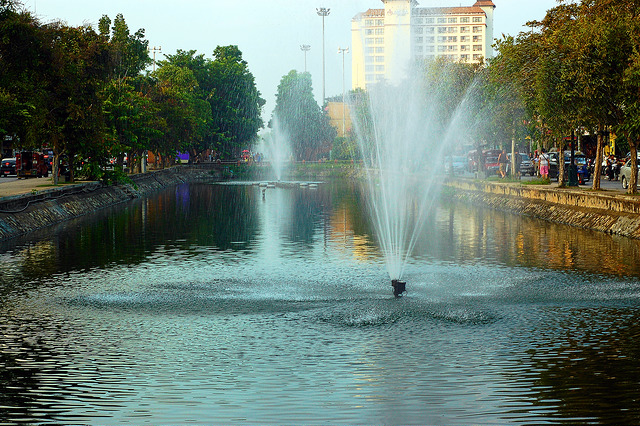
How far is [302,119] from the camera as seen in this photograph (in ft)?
450

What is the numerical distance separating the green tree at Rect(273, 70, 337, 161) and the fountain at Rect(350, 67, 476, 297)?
4958 centimetres

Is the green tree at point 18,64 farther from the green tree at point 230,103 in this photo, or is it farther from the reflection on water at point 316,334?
the green tree at point 230,103

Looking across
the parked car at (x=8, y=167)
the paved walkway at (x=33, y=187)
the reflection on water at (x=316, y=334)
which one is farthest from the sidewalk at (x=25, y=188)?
the parked car at (x=8, y=167)

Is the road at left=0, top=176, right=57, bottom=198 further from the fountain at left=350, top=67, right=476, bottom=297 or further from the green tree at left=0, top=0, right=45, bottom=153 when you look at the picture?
the fountain at left=350, top=67, right=476, bottom=297

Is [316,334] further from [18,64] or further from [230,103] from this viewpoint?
[230,103]

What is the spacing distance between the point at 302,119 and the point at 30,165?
71.6 metres

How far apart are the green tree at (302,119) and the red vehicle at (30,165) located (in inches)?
2725

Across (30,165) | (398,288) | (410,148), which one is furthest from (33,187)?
(410,148)

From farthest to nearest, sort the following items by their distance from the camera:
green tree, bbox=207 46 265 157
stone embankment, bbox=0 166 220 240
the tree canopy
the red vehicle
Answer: green tree, bbox=207 46 265 157 < the red vehicle < the tree canopy < stone embankment, bbox=0 166 220 240

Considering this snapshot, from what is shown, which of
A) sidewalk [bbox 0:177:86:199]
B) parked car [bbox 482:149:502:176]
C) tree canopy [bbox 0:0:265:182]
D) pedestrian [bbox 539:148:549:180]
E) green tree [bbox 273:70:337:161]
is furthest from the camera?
green tree [bbox 273:70:337:161]

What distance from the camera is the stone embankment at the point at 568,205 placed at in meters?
27.9

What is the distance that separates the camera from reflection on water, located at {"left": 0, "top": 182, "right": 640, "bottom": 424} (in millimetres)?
9047

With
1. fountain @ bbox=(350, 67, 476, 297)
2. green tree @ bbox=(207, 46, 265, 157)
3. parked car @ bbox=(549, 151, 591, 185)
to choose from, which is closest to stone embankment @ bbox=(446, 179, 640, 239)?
fountain @ bbox=(350, 67, 476, 297)

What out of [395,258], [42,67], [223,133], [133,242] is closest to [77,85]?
[42,67]
